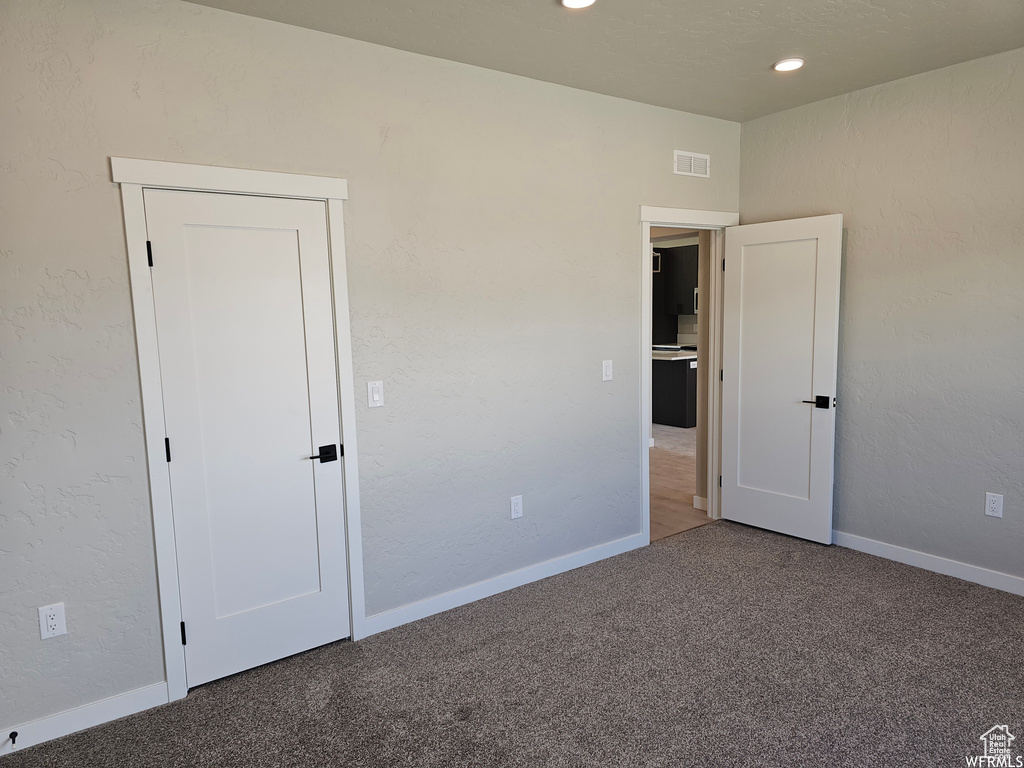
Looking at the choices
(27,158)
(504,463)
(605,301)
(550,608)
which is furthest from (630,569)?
(27,158)

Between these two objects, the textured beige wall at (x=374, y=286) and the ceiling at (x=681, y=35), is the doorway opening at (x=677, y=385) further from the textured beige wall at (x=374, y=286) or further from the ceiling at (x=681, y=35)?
the ceiling at (x=681, y=35)

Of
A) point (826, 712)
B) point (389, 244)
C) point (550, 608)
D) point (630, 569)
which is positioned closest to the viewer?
point (826, 712)

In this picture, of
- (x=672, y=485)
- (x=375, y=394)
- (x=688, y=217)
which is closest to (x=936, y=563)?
(x=672, y=485)

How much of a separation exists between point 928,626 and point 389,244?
3.16 meters

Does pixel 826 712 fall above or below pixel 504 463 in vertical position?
below

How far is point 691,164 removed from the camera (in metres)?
4.10

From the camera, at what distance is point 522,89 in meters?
3.35

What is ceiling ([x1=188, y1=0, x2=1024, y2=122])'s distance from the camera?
2.54 meters

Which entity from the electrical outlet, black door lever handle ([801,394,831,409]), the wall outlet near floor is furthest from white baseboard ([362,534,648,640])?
the wall outlet near floor

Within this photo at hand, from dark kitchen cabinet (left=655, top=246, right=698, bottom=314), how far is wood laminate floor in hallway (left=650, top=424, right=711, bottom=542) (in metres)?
1.82

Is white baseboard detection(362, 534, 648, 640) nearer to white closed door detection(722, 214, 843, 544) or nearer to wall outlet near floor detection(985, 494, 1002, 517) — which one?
white closed door detection(722, 214, 843, 544)

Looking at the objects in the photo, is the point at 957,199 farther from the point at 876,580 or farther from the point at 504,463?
the point at 504,463

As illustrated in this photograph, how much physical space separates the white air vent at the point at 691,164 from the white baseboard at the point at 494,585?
2.40 meters

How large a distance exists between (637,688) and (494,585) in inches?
43.2
